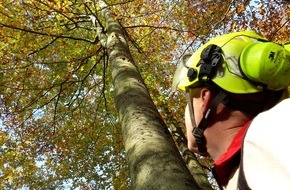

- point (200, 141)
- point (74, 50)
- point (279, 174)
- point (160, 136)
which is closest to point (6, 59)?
point (74, 50)

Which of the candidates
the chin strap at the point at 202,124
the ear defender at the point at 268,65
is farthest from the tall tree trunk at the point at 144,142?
the ear defender at the point at 268,65

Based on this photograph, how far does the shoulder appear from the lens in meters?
0.79

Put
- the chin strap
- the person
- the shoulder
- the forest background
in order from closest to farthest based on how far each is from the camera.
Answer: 1. the shoulder
2. the person
3. the chin strap
4. the forest background

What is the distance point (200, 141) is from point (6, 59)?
637 centimetres

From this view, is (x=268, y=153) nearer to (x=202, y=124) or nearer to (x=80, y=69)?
(x=202, y=124)

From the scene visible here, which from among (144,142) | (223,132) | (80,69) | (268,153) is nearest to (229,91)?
(223,132)

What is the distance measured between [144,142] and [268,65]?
944 millimetres

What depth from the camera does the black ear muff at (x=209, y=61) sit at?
76.2 inches

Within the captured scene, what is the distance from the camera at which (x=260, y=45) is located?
1.81m

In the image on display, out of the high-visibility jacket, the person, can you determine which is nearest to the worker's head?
the person

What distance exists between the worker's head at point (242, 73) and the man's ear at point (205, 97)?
0.02 meters

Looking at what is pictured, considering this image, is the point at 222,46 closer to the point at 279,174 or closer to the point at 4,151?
the point at 279,174

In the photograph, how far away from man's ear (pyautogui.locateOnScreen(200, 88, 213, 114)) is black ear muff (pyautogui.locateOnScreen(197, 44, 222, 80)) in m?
0.08

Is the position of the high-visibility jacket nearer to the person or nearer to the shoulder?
the shoulder
